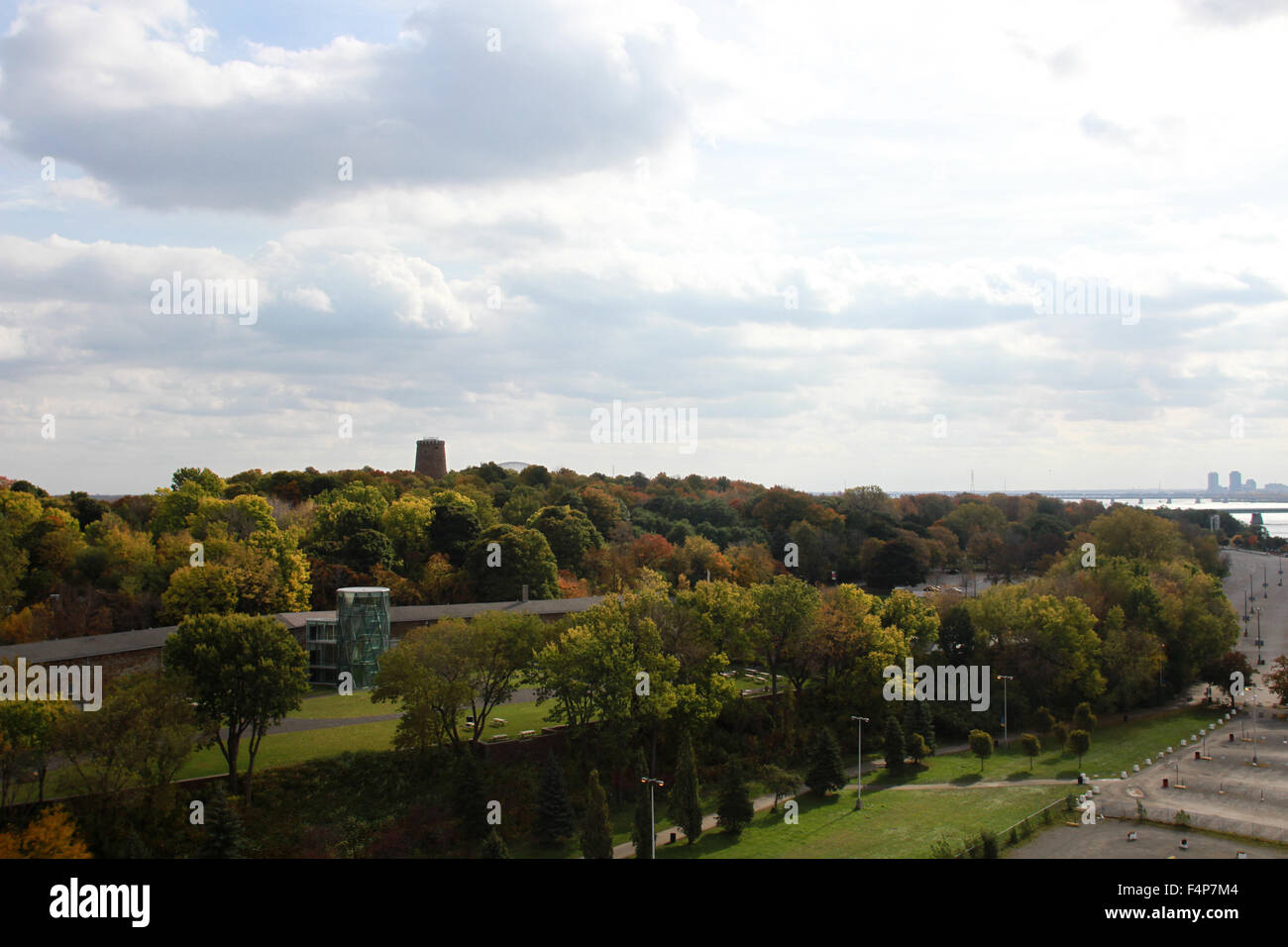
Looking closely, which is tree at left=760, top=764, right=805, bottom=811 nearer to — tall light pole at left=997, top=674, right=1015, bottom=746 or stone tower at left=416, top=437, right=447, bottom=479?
tall light pole at left=997, top=674, right=1015, bottom=746

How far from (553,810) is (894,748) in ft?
53.8

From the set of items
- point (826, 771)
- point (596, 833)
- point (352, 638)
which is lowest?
point (826, 771)

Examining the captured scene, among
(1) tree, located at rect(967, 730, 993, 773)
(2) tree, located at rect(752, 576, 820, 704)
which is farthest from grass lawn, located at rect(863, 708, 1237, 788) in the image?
(2) tree, located at rect(752, 576, 820, 704)

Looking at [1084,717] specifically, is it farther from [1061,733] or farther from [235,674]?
[235,674]

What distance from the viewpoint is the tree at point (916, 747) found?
129 feet

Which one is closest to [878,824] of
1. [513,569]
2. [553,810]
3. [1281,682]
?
[553,810]

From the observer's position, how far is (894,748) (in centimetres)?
3903

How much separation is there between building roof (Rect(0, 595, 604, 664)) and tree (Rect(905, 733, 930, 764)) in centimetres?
1887

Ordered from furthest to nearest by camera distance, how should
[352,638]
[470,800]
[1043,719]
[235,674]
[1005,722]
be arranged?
[1043,719] → [1005,722] → [352,638] → [470,800] → [235,674]

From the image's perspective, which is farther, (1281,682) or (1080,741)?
(1281,682)

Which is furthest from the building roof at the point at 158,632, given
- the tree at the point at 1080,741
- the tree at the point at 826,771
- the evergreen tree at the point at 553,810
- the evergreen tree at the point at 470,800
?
the tree at the point at 1080,741

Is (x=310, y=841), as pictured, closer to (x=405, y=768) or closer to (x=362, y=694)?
(x=405, y=768)

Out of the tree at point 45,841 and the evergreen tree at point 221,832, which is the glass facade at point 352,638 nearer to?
the evergreen tree at point 221,832

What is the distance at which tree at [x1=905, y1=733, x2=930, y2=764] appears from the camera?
39281 millimetres
